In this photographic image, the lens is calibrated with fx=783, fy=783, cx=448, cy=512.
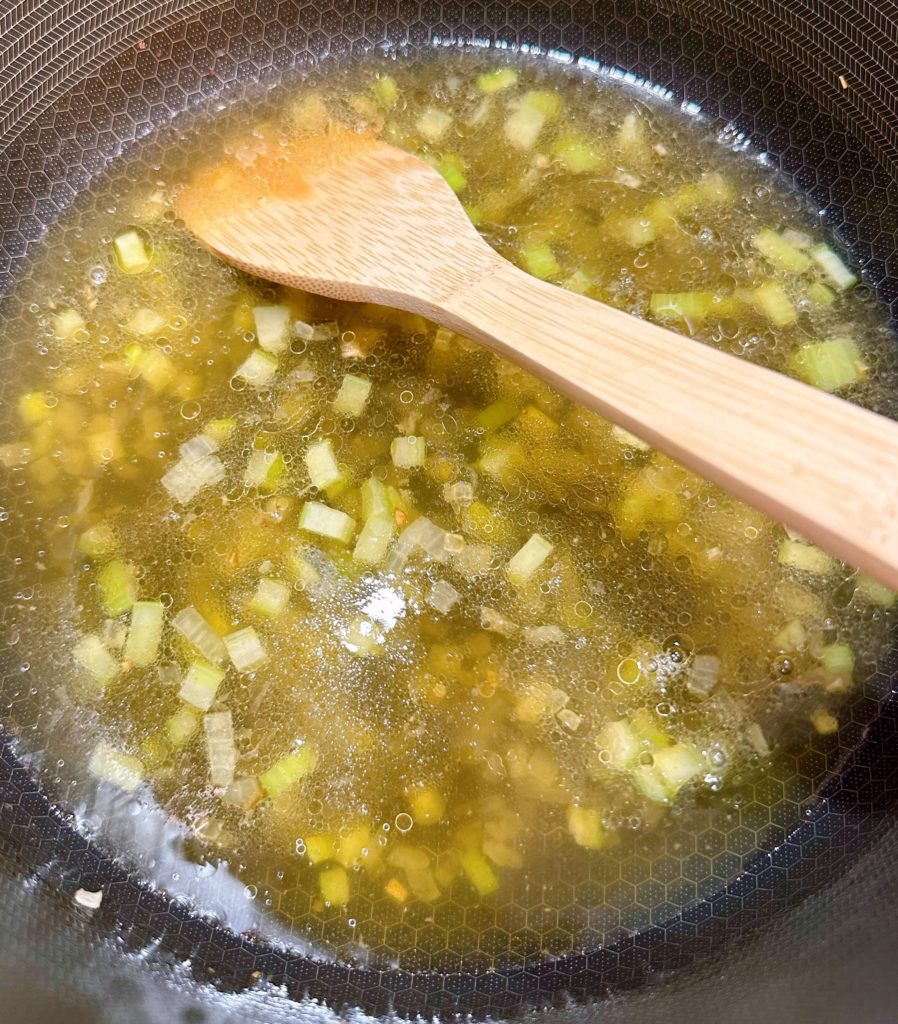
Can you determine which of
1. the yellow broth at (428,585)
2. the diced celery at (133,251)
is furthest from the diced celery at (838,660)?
the diced celery at (133,251)

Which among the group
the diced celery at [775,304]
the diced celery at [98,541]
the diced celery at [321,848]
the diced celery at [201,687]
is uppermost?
the diced celery at [775,304]

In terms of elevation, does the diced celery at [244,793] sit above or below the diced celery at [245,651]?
below

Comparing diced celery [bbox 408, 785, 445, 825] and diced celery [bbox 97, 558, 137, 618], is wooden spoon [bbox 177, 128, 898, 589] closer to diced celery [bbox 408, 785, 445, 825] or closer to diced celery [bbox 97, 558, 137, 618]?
diced celery [bbox 97, 558, 137, 618]

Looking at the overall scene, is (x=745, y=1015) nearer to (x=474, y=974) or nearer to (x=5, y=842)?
(x=474, y=974)

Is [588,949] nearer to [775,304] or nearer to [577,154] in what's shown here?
[775,304]

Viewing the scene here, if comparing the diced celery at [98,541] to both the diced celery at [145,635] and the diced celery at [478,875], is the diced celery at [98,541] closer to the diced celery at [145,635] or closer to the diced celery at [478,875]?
the diced celery at [145,635]

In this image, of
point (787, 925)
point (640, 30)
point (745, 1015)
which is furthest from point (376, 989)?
point (640, 30)
